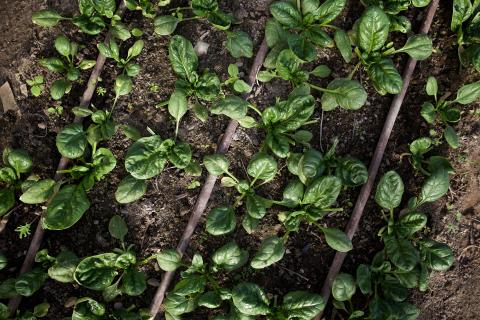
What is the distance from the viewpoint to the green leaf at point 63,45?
3209 mm

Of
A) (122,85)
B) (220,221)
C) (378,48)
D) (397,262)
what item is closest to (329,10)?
(378,48)

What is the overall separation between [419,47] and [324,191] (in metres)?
1.21

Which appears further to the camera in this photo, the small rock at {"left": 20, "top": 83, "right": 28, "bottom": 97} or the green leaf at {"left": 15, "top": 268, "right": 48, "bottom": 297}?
the small rock at {"left": 20, "top": 83, "right": 28, "bottom": 97}

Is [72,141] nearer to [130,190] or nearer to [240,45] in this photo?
[130,190]

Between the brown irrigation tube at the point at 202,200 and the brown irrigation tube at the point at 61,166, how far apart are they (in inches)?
33.8

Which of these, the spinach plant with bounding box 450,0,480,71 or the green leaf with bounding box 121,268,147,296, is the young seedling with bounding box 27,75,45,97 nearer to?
the green leaf with bounding box 121,268,147,296

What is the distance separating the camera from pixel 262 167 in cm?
317

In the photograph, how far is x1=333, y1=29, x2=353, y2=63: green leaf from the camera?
A: 331 cm

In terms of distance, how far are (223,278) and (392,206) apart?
1256 mm

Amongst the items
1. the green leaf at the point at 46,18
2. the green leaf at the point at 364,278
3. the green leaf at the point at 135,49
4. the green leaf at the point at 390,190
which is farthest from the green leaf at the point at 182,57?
the green leaf at the point at 364,278

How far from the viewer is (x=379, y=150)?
339 cm

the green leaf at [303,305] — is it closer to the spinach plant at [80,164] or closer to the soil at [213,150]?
the soil at [213,150]

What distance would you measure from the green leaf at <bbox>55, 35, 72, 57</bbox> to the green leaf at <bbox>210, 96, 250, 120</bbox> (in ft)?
3.48

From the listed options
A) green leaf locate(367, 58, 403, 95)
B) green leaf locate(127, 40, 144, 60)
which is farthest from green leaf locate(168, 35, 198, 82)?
green leaf locate(367, 58, 403, 95)
